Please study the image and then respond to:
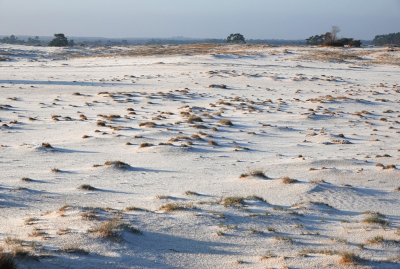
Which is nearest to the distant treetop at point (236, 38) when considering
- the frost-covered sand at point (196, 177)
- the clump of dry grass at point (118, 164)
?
the frost-covered sand at point (196, 177)

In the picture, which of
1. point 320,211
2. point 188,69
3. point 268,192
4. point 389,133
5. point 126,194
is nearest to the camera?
point 320,211

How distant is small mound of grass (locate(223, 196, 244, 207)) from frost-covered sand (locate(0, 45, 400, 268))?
0.9 inches

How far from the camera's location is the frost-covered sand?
536 cm

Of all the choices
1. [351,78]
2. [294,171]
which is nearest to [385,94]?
[351,78]

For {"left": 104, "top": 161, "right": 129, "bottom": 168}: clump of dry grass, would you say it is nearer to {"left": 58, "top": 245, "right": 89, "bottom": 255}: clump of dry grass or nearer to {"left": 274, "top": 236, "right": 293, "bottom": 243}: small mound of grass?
{"left": 274, "top": 236, "right": 293, "bottom": 243}: small mound of grass

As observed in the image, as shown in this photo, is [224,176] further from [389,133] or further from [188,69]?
[188,69]

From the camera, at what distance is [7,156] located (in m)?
11.5

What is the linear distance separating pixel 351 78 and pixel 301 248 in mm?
34304

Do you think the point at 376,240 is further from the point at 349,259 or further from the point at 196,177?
the point at 196,177

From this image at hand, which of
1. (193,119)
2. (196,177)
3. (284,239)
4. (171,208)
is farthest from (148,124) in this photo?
(284,239)

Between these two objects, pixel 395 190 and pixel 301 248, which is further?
pixel 395 190

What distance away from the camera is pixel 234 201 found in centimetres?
798

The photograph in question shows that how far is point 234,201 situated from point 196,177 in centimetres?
246

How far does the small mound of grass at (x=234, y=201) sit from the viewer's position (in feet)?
25.5
